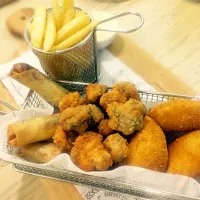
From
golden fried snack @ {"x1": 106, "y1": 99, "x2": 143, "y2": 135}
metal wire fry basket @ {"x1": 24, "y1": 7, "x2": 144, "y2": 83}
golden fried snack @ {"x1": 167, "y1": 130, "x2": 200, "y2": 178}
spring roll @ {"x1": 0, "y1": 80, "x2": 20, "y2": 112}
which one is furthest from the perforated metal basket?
golden fried snack @ {"x1": 167, "y1": 130, "x2": 200, "y2": 178}

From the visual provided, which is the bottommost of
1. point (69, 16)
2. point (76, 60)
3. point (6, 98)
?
point (6, 98)

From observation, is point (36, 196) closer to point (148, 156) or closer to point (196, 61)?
point (148, 156)

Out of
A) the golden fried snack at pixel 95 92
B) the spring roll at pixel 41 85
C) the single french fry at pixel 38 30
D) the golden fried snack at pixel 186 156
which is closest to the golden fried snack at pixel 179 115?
the golden fried snack at pixel 186 156

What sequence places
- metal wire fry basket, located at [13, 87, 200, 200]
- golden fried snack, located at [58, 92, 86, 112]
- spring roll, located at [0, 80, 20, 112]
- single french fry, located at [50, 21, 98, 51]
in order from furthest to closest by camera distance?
spring roll, located at [0, 80, 20, 112] → single french fry, located at [50, 21, 98, 51] → golden fried snack, located at [58, 92, 86, 112] → metal wire fry basket, located at [13, 87, 200, 200]

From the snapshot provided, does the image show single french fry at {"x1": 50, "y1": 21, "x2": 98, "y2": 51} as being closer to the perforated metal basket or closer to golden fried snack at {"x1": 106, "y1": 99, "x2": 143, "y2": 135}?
Result: the perforated metal basket

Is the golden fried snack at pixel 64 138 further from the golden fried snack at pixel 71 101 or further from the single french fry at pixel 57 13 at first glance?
the single french fry at pixel 57 13

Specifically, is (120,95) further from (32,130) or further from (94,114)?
(32,130)

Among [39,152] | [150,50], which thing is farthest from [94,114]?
[150,50]

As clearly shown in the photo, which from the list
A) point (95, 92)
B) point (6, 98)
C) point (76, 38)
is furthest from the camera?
point (6, 98)
